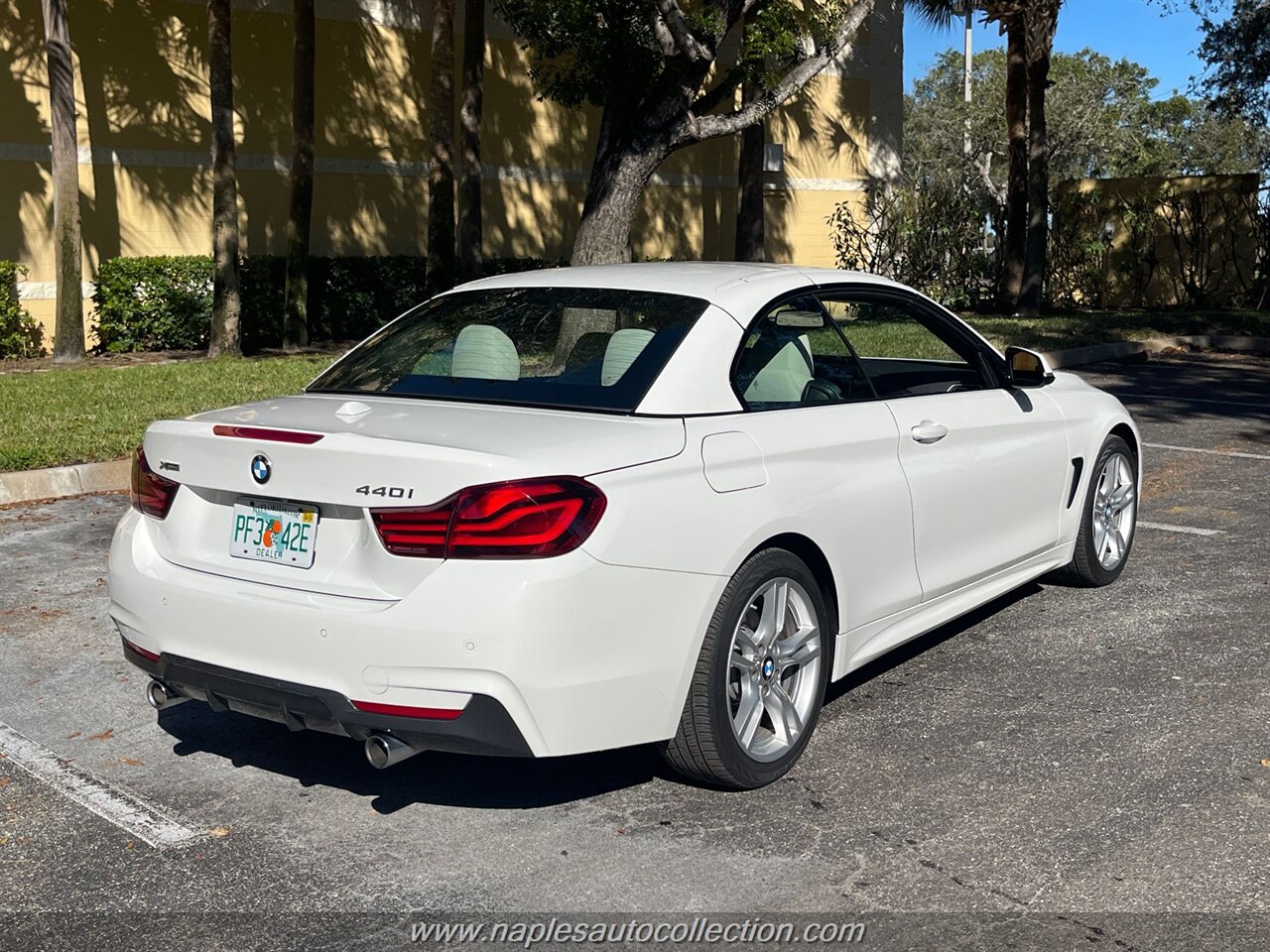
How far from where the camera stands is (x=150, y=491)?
4598mm

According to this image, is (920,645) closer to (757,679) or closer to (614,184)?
(757,679)

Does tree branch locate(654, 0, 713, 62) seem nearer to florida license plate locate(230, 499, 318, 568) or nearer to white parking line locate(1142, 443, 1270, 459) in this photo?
white parking line locate(1142, 443, 1270, 459)

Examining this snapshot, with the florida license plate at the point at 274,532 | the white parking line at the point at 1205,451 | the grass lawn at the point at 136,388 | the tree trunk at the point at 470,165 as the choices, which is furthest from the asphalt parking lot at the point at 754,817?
the tree trunk at the point at 470,165

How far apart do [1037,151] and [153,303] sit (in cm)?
1378

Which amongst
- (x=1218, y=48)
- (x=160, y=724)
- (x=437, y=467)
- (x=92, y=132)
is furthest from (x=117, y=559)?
(x=1218, y=48)

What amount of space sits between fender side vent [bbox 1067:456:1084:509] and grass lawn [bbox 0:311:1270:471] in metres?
1.52

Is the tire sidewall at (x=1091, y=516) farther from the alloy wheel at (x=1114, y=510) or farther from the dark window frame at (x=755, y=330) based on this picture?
the dark window frame at (x=755, y=330)

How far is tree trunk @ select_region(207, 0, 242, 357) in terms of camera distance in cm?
1697

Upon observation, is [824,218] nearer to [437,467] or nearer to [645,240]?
[645,240]

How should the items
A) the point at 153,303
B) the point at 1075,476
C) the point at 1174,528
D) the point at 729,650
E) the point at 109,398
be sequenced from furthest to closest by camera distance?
the point at 153,303
the point at 109,398
the point at 1174,528
the point at 1075,476
the point at 729,650

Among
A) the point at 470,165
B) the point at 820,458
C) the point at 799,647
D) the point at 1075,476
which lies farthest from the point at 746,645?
the point at 470,165

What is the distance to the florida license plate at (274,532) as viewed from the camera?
414cm

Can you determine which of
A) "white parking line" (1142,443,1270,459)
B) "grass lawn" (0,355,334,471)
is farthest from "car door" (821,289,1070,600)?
"grass lawn" (0,355,334,471)

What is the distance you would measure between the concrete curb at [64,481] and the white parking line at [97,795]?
4.84m
